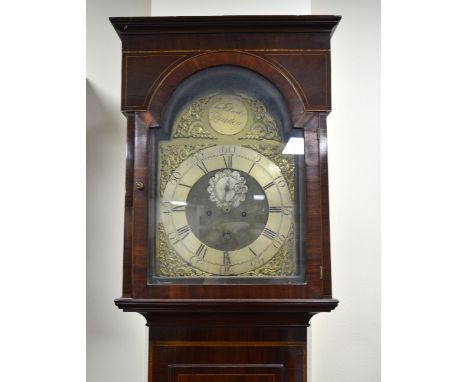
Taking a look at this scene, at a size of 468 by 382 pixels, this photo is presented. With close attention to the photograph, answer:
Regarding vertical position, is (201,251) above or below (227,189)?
below

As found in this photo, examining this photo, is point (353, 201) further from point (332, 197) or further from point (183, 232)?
point (183, 232)

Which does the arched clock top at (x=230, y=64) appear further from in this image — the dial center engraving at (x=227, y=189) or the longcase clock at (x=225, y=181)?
the dial center engraving at (x=227, y=189)

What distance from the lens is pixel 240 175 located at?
1498 mm

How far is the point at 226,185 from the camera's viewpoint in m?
1.50

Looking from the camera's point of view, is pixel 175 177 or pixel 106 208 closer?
pixel 175 177

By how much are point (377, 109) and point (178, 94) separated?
774mm

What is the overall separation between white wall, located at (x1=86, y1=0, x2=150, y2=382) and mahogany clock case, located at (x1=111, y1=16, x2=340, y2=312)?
19.6 inches

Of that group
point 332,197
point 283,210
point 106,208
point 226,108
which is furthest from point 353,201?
point 106,208

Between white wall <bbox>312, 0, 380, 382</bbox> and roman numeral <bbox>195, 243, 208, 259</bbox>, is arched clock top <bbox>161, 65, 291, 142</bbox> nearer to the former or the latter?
roman numeral <bbox>195, 243, 208, 259</bbox>

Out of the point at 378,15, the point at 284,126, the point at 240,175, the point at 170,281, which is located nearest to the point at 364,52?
the point at 378,15

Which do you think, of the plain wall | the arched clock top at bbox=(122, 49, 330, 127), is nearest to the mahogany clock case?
the arched clock top at bbox=(122, 49, 330, 127)

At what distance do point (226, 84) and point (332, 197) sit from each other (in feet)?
2.07
